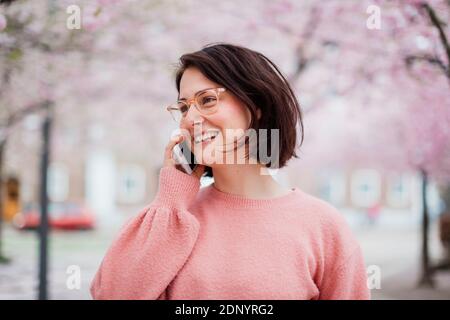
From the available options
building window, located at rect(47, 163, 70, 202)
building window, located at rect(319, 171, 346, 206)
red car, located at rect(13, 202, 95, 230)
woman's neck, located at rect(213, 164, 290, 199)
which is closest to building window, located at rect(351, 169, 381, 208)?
building window, located at rect(319, 171, 346, 206)

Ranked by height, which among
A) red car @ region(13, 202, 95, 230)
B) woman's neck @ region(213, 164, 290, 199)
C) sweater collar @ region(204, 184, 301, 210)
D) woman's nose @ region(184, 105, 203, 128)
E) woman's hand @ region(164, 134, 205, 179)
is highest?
woman's nose @ region(184, 105, 203, 128)

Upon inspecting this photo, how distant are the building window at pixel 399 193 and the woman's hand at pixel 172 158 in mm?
28473

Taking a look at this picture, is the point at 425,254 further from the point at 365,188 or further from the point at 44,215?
the point at 365,188

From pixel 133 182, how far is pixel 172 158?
92.4 feet

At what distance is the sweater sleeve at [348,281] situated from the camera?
187 centimetres

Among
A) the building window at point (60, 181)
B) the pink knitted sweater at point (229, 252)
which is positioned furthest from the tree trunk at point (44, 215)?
the building window at point (60, 181)

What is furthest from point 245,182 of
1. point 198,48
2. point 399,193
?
point 399,193

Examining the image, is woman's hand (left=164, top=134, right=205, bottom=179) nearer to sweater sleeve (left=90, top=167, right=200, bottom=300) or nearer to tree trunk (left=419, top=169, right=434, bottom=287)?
sweater sleeve (left=90, top=167, right=200, bottom=300)

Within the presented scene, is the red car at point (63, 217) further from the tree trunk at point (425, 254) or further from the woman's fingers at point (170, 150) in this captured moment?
the woman's fingers at point (170, 150)

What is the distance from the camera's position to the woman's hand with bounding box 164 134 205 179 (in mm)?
1924

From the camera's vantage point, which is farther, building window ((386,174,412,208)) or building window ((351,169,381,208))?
building window ((351,169,381,208))

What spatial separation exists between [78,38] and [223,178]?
484 centimetres

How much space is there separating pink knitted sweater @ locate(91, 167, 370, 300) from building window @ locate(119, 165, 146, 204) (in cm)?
2782

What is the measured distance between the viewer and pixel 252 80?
6.19 feet
